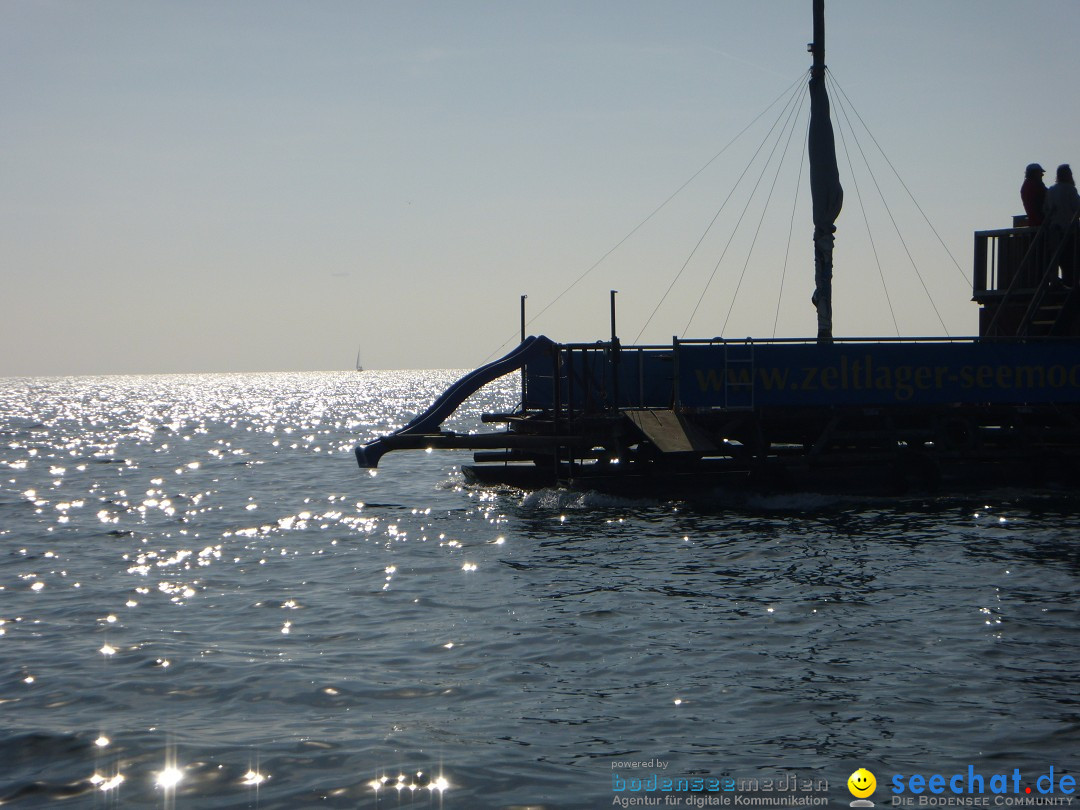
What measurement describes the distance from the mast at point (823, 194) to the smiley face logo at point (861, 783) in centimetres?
2135

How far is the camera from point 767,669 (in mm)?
11734

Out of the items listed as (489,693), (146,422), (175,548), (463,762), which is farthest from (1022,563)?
(146,422)

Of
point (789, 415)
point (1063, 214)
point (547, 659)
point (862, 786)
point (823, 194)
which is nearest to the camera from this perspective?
point (862, 786)

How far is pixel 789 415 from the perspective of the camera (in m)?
26.2

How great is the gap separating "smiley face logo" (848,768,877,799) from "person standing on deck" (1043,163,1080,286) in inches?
878

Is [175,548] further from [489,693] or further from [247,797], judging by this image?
[247,797]

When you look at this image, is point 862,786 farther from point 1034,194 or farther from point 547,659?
point 1034,194

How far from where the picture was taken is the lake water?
9008 millimetres

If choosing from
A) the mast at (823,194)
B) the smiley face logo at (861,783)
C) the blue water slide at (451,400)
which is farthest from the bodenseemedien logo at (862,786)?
the mast at (823,194)

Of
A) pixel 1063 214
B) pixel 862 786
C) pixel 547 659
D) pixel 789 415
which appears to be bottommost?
pixel 862 786

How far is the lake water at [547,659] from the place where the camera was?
9008 millimetres

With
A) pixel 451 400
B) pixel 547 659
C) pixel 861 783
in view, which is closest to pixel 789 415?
pixel 451 400

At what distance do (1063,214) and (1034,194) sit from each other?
1.64m

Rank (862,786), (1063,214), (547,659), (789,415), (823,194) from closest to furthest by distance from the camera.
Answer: (862,786) < (547,659) < (789,415) < (1063,214) < (823,194)
